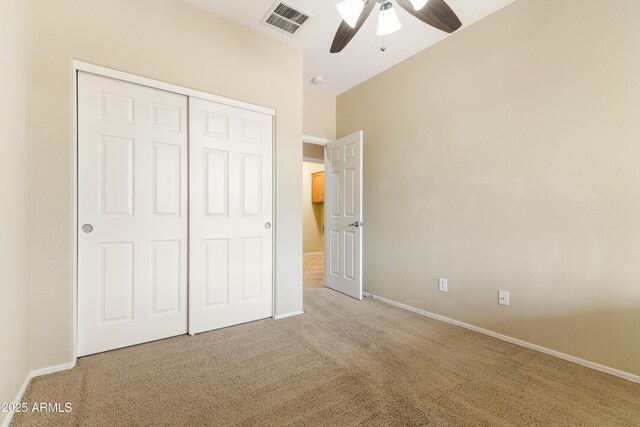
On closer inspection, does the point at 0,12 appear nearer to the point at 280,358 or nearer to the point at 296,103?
the point at 296,103

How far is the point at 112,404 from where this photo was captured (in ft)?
4.89

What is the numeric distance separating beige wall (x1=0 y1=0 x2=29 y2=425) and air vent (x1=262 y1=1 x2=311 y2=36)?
162cm

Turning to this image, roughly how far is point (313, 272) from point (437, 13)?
4.20 metres

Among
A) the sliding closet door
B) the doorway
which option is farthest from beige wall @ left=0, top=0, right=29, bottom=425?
the doorway

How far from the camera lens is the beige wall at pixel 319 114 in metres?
3.87

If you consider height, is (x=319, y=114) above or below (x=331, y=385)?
above

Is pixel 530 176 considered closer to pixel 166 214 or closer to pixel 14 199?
pixel 166 214

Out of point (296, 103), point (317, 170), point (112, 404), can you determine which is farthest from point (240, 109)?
point (317, 170)

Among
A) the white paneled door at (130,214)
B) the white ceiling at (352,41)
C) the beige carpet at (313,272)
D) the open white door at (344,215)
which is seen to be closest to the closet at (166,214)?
the white paneled door at (130,214)

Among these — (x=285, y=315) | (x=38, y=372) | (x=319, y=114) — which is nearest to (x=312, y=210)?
(x=319, y=114)

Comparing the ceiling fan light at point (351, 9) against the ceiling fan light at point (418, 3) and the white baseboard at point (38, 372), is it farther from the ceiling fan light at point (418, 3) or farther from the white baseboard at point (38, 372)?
the white baseboard at point (38, 372)

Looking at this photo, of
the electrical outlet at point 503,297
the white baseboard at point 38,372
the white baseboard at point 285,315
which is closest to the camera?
the white baseboard at point 38,372

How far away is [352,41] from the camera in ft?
9.21

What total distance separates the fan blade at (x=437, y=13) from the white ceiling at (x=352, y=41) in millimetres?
757
